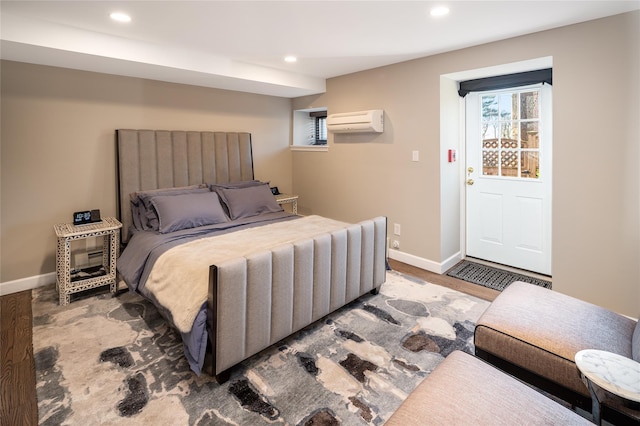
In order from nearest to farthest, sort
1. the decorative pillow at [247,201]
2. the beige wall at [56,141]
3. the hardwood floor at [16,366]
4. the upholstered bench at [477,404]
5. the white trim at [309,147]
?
the upholstered bench at [477,404] < the hardwood floor at [16,366] < the beige wall at [56,141] < the decorative pillow at [247,201] < the white trim at [309,147]

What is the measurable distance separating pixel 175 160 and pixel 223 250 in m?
1.89

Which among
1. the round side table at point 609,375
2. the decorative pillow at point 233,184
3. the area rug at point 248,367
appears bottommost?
the area rug at point 248,367

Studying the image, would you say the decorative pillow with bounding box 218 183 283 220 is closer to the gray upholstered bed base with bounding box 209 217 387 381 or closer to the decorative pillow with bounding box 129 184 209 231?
the decorative pillow with bounding box 129 184 209 231

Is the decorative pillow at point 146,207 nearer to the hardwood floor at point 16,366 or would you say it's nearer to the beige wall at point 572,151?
the hardwood floor at point 16,366

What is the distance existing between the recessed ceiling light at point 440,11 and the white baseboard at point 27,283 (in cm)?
412

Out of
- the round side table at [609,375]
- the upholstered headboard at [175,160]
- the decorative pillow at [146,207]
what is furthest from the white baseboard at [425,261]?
the round side table at [609,375]

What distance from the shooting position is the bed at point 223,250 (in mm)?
1951

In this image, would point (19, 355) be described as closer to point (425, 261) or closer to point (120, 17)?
point (120, 17)

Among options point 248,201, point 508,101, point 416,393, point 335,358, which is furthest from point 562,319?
point 248,201

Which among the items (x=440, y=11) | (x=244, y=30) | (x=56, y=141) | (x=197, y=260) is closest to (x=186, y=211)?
(x=197, y=260)

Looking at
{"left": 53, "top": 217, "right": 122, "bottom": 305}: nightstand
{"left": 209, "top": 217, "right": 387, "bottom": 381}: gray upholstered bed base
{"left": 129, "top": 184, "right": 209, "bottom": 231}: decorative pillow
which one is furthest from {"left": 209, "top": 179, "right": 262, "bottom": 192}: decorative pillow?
{"left": 209, "top": 217, "right": 387, "bottom": 381}: gray upholstered bed base

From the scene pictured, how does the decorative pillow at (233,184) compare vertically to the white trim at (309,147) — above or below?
below

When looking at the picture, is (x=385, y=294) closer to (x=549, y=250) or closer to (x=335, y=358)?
(x=335, y=358)

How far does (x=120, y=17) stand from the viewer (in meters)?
2.48
